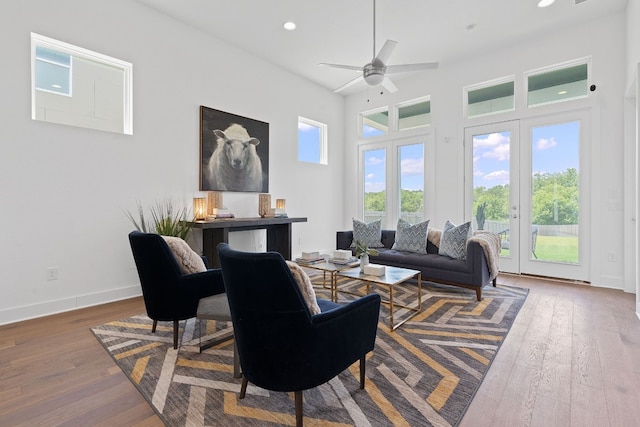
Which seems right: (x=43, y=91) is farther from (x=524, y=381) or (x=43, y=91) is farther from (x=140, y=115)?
(x=524, y=381)

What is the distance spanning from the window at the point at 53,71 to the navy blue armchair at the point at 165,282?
231 centimetres

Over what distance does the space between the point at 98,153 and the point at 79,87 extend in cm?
80

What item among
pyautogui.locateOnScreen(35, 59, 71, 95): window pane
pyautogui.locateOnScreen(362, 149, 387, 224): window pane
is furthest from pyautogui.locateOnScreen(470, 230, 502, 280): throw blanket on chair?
pyautogui.locateOnScreen(35, 59, 71, 95): window pane

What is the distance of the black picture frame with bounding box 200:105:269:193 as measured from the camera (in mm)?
4453

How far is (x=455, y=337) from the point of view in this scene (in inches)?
101

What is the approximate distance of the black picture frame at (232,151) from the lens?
4.45 m

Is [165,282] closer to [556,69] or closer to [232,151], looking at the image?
[232,151]

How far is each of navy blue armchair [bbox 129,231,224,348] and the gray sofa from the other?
259 centimetres

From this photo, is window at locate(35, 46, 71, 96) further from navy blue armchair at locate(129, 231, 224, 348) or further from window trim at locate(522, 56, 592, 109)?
window trim at locate(522, 56, 592, 109)

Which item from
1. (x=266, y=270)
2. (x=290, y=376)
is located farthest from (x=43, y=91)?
(x=290, y=376)

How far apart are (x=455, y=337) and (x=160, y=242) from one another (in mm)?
2432

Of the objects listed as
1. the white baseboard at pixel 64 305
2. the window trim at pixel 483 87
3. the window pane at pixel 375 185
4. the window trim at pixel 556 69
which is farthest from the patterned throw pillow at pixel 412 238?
the white baseboard at pixel 64 305

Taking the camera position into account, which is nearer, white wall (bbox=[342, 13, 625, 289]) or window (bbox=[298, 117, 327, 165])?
white wall (bbox=[342, 13, 625, 289])

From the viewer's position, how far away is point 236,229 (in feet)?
15.1
